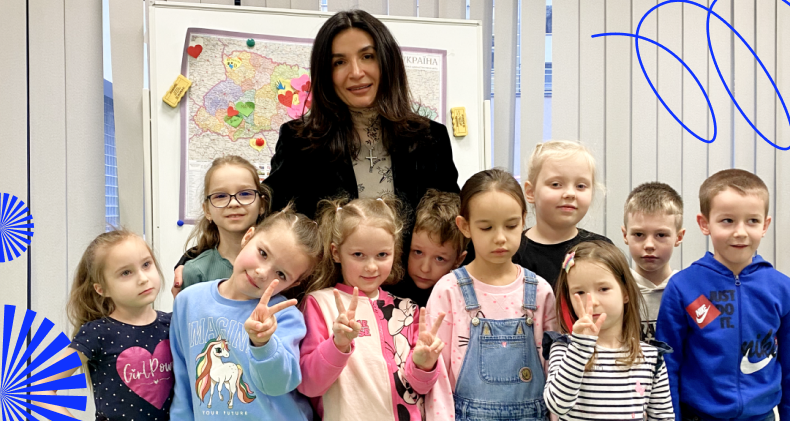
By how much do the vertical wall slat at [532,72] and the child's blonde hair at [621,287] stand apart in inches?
59.2

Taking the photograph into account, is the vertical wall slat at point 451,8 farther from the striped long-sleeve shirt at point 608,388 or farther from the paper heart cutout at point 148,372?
the paper heart cutout at point 148,372

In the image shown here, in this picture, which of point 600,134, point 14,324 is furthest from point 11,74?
point 600,134

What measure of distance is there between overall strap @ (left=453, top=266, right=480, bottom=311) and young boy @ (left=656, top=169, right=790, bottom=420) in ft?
1.46

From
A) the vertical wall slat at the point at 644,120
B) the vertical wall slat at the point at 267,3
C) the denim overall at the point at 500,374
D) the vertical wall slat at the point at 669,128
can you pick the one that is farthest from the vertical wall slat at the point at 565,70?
the denim overall at the point at 500,374

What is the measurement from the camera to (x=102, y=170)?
8.44 ft

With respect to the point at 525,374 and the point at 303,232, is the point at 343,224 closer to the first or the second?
the point at 303,232

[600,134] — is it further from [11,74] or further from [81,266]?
[11,74]

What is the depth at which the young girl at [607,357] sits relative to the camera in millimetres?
1147

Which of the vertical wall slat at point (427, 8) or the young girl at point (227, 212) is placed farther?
the vertical wall slat at point (427, 8)

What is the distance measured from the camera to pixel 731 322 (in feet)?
4.22

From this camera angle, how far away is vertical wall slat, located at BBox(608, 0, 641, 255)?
8.93 feet

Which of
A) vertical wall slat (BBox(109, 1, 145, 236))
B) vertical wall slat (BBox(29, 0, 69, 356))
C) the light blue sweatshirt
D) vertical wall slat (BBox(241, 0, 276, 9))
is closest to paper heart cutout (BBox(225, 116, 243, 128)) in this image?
vertical wall slat (BBox(109, 1, 145, 236))

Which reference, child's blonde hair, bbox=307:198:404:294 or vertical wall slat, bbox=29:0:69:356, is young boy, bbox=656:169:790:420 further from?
vertical wall slat, bbox=29:0:69:356

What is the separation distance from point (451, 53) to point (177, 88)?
44.7 inches
